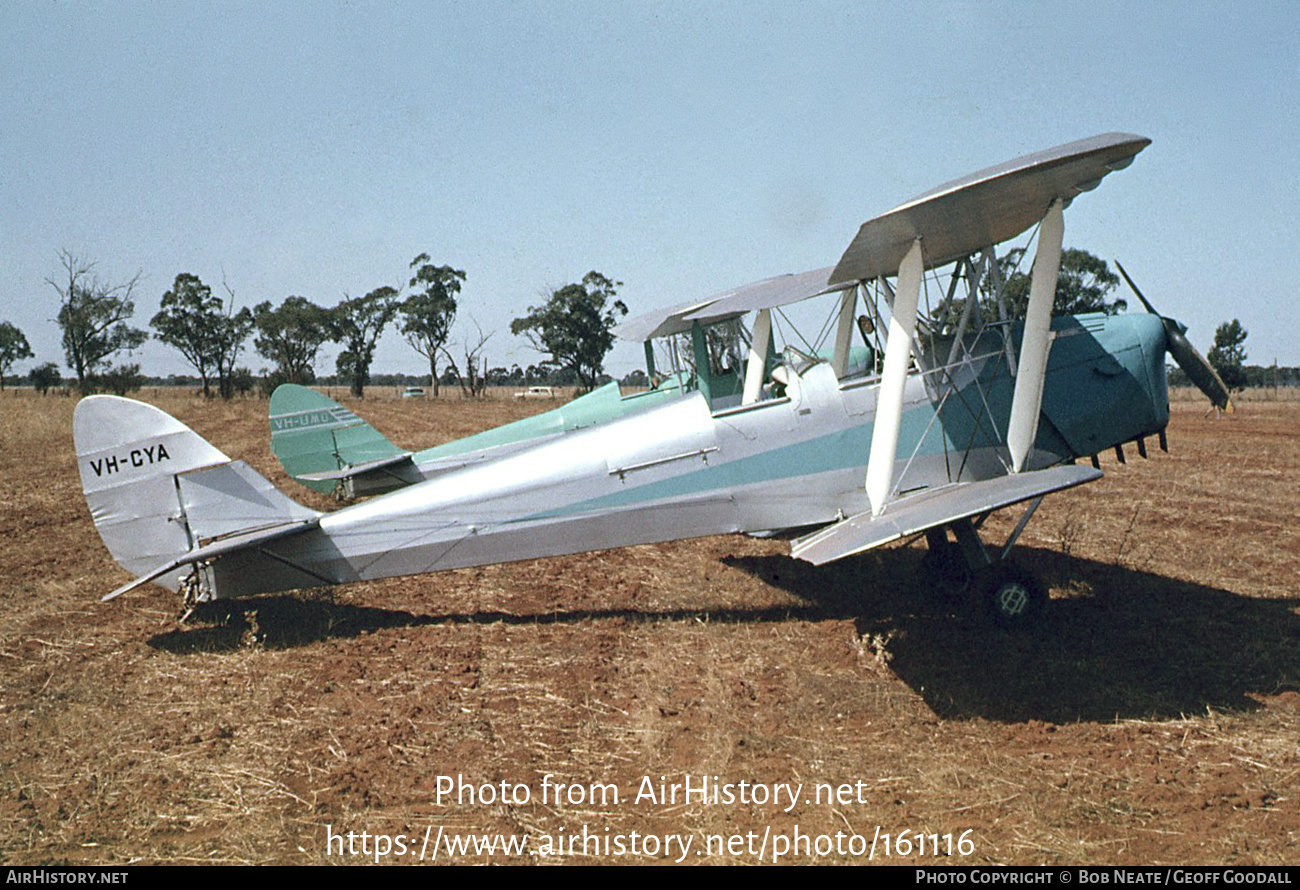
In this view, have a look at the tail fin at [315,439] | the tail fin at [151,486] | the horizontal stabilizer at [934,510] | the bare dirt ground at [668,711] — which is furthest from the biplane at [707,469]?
the tail fin at [315,439]

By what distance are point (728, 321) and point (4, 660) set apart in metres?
7.34

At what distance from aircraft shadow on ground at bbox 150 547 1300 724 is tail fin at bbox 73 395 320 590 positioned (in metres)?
0.71

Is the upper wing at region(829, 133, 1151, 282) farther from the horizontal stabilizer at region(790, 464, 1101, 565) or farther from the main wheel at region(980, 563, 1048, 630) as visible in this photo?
the main wheel at region(980, 563, 1048, 630)

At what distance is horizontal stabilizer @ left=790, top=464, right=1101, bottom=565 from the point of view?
15.0 ft

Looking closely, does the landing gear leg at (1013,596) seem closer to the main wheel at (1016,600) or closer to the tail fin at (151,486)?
the main wheel at (1016,600)

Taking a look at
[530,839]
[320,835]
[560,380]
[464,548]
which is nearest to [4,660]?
[464,548]

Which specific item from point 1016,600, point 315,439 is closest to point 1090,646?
point 1016,600

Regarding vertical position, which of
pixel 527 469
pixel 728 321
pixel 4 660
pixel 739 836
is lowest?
pixel 739 836

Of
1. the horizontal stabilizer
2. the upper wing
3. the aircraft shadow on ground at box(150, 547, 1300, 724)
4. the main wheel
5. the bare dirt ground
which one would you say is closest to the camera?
the bare dirt ground

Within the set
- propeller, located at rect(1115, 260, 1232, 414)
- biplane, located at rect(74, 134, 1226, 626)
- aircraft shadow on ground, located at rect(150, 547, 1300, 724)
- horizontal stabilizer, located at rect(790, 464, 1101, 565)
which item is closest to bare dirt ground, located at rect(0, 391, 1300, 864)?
aircraft shadow on ground, located at rect(150, 547, 1300, 724)

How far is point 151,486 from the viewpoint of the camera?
5.67m

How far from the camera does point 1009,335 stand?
5984 millimetres

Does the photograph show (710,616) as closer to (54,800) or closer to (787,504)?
(787,504)

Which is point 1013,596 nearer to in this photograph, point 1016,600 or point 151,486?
point 1016,600
